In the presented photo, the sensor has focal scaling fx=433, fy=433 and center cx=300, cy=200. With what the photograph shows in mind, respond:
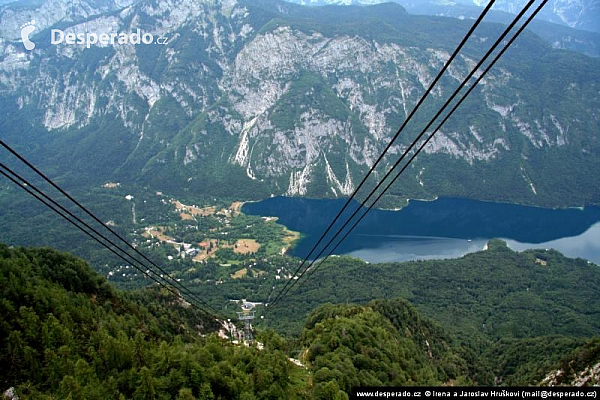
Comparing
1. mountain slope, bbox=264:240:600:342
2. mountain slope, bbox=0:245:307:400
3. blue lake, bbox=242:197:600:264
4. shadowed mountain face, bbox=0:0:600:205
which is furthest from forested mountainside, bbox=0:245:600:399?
shadowed mountain face, bbox=0:0:600:205

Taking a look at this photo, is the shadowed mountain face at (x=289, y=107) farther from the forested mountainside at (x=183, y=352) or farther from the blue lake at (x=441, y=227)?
the forested mountainside at (x=183, y=352)

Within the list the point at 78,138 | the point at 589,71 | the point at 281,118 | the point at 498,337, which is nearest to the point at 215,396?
the point at 498,337

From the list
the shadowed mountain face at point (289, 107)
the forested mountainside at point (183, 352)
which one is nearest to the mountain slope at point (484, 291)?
the forested mountainside at point (183, 352)

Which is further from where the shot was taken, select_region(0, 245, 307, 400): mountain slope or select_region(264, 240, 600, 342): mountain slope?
select_region(264, 240, 600, 342): mountain slope

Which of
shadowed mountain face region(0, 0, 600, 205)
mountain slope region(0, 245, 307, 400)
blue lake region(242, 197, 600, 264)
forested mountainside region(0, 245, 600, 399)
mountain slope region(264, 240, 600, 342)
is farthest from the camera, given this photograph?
shadowed mountain face region(0, 0, 600, 205)

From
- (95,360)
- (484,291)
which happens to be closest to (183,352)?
(95,360)

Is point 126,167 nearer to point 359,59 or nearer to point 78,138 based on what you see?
point 78,138

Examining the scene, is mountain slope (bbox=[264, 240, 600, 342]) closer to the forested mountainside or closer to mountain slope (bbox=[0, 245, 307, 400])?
the forested mountainside
